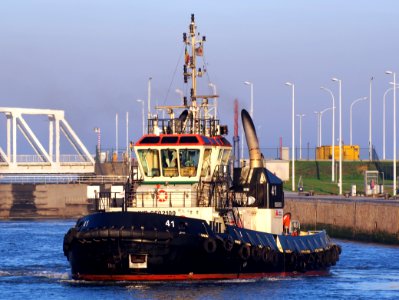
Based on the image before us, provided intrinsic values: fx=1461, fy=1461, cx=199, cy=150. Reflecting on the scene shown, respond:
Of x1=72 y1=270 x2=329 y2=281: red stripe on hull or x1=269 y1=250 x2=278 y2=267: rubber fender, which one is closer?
x1=72 y1=270 x2=329 y2=281: red stripe on hull

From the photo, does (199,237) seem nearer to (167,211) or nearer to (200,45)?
A: (167,211)

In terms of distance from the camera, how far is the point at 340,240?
82.9 metres

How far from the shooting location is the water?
4684 cm

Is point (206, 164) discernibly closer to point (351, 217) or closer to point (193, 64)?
point (193, 64)

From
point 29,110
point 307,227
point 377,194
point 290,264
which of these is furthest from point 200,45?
point 29,110

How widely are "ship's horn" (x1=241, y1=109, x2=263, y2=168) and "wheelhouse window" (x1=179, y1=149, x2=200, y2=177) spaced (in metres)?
4.07

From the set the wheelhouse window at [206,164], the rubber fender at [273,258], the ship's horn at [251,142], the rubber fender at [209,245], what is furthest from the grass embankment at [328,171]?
the rubber fender at [209,245]

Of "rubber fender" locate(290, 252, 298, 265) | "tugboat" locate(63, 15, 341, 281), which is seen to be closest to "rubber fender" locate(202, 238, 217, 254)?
"tugboat" locate(63, 15, 341, 281)

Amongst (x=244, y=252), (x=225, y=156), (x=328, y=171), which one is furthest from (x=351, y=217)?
(x=328, y=171)

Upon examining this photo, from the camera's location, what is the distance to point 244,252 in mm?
49812

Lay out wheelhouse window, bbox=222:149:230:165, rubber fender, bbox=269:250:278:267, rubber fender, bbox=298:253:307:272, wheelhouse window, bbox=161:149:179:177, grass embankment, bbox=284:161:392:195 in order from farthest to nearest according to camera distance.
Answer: grass embankment, bbox=284:161:392:195, rubber fender, bbox=298:253:307:272, wheelhouse window, bbox=222:149:230:165, rubber fender, bbox=269:250:278:267, wheelhouse window, bbox=161:149:179:177

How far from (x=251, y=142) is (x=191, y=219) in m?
8.04

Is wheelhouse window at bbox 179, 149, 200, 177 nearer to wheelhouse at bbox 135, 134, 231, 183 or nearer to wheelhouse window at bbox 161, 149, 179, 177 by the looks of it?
wheelhouse at bbox 135, 134, 231, 183

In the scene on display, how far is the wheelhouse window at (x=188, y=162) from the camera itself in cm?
5138
